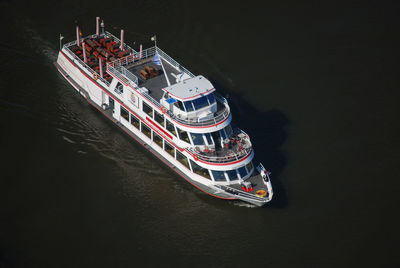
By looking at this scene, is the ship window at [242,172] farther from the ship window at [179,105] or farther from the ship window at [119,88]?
the ship window at [119,88]

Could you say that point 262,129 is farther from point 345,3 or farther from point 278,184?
point 345,3

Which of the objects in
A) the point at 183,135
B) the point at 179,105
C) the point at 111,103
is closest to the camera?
the point at 179,105

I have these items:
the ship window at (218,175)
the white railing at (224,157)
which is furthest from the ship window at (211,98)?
the ship window at (218,175)

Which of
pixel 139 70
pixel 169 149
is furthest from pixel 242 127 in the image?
pixel 139 70

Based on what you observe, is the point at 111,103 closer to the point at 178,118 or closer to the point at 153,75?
the point at 153,75

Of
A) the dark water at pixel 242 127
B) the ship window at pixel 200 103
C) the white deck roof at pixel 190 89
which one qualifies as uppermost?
the white deck roof at pixel 190 89

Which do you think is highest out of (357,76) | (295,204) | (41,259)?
(357,76)

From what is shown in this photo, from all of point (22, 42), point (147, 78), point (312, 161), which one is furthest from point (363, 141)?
point (22, 42)

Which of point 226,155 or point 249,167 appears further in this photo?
point 249,167
